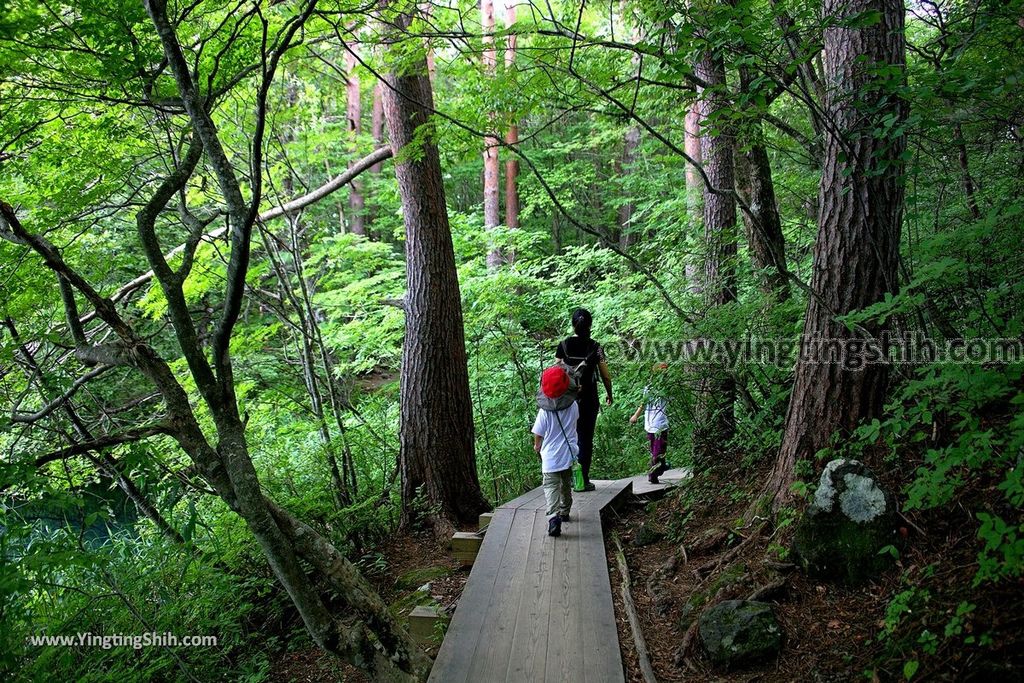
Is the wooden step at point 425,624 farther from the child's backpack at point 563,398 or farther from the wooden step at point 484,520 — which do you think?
the child's backpack at point 563,398

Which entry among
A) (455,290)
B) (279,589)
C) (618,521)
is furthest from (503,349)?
(279,589)

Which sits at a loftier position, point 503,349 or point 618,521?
point 503,349

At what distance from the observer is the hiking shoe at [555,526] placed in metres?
5.48

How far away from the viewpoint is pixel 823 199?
14.5ft

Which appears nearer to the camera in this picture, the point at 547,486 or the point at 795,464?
the point at 795,464

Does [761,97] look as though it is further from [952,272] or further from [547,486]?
[547,486]

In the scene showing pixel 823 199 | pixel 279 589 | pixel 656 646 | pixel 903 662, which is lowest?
pixel 279 589

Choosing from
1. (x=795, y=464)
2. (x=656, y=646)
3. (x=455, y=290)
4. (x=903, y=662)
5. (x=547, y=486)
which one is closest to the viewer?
(x=903, y=662)

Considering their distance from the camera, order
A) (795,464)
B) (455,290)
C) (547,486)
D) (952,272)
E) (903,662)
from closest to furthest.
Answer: (903,662) < (952,272) < (795,464) < (547,486) < (455,290)

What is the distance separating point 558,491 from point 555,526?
32 centimetres

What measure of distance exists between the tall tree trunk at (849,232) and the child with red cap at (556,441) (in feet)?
6.03

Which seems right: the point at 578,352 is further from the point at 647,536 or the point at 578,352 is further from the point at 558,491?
the point at 647,536

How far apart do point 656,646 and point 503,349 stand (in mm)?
5926

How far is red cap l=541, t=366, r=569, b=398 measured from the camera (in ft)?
18.0
